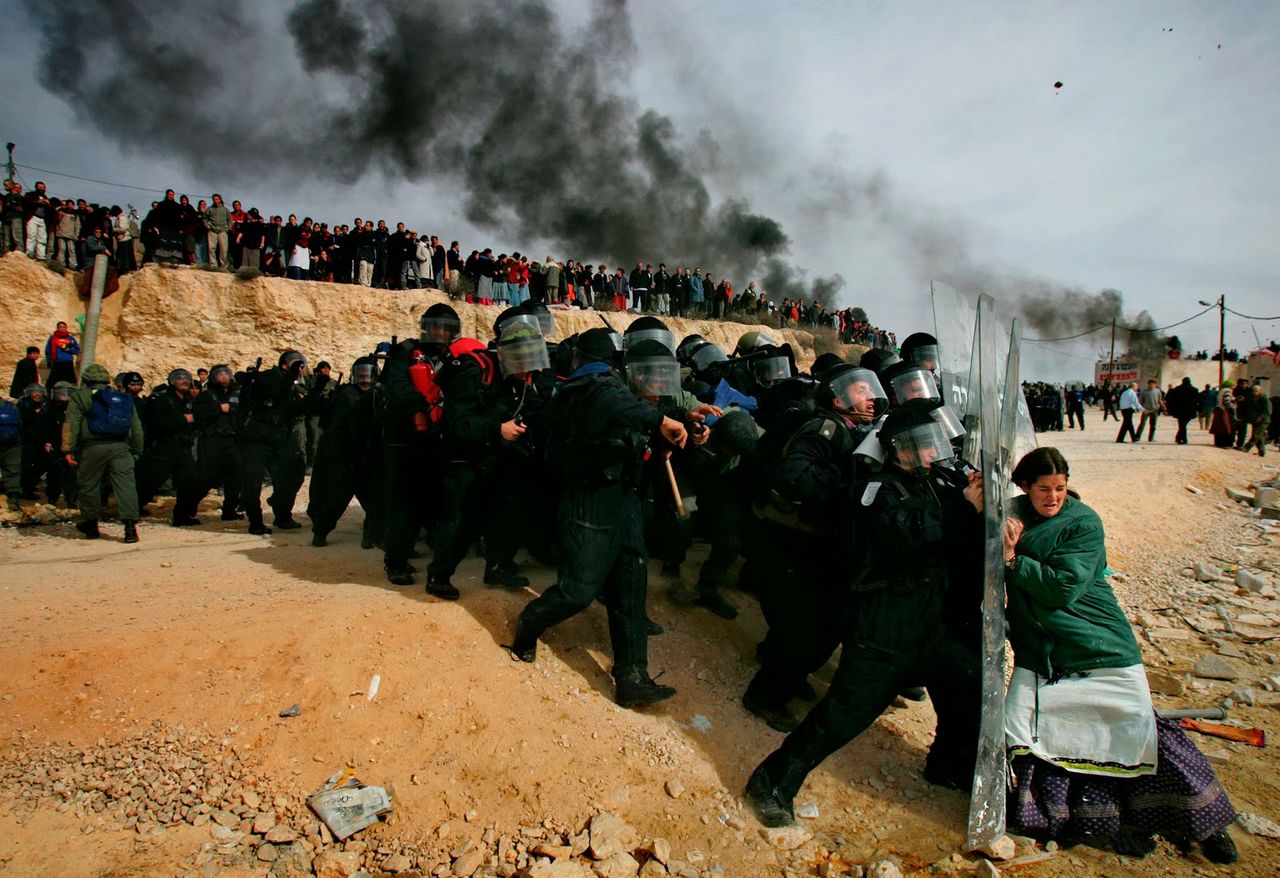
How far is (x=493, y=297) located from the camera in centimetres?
2044

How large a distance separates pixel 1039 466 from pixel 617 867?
2.49 m

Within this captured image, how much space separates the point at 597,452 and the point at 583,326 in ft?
60.5

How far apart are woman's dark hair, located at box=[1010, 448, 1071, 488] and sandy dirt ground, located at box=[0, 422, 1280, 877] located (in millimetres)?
1618

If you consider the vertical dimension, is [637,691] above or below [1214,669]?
above

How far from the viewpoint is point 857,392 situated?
4.12 meters

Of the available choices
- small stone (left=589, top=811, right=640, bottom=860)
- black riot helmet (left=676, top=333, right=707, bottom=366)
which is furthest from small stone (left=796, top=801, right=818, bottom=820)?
black riot helmet (left=676, top=333, right=707, bottom=366)

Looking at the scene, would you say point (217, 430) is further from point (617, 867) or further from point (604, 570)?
point (617, 867)

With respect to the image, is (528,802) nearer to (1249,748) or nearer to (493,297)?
(1249,748)

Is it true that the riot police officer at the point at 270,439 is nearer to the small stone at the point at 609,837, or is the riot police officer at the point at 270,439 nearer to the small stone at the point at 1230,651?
the small stone at the point at 609,837

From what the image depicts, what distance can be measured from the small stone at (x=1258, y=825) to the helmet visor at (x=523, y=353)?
168 inches

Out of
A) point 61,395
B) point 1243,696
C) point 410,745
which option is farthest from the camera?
point 61,395

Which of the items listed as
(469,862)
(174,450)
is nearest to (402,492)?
(469,862)

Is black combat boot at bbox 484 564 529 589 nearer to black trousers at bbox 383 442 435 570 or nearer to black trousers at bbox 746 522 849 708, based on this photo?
black trousers at bbox 383 442 435 570

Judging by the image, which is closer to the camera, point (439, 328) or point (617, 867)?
point (617, 867)
